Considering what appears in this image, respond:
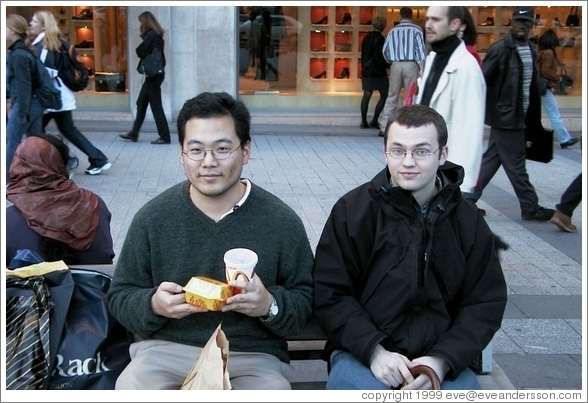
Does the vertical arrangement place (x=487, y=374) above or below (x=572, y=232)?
above

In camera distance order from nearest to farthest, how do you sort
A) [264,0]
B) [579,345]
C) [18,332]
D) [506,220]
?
1. [18,332]
2. [264,0]
3. [579,345]
4. [506,220]

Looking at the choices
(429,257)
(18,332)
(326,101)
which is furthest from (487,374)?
(326,101)

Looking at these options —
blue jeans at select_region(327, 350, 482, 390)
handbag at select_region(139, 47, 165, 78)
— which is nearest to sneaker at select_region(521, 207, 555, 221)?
blue jeans at select_region(327, 350, 482, 390)

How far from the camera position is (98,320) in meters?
2.90

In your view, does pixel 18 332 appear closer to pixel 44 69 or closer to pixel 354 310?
pixel 354 310

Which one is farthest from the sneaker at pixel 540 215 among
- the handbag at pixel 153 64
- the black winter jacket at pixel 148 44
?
the black winter jacket at pixel 148 44

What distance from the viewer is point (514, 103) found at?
258 inches

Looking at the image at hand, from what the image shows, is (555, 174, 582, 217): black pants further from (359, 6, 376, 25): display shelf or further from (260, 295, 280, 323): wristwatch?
(359, 6, 376, 25): display shelf

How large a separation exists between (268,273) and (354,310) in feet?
1.11

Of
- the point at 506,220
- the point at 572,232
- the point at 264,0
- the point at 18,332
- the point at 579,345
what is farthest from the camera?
the point at 506,220

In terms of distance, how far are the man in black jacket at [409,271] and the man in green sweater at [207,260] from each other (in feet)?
0.59

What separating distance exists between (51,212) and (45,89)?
4.91 meters

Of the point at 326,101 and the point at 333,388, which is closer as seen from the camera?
the point at 333,388

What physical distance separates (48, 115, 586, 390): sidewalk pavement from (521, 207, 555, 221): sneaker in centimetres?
7
